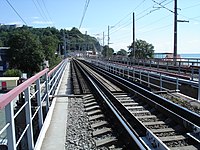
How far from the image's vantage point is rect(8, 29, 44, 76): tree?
89.9 m

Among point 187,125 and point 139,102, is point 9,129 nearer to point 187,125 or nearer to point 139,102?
point 187,125

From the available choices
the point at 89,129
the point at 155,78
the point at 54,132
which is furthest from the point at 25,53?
the point at 54,132

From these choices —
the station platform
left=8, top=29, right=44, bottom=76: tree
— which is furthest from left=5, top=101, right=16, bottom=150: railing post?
left=8, top=29, right=44, bottom=76: tree

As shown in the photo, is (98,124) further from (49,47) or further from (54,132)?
(49,47)

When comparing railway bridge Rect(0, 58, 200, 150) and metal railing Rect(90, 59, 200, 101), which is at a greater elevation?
metal railing Rect(90, 59, 200, 101)

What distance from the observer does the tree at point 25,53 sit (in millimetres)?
89938

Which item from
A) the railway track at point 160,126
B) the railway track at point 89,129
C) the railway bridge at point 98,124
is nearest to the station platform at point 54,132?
the railway bridge at point 98,124

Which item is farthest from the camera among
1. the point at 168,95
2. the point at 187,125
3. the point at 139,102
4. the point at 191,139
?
the point at 168,95

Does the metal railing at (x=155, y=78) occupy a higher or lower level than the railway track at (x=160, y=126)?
higher

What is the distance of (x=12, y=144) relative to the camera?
10.5 ft

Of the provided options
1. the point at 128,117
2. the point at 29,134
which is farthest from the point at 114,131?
the point at 29,134

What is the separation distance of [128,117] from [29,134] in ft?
11.5

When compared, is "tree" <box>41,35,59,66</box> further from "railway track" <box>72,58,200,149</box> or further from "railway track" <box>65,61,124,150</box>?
"railway track" <box>72,58,200,149</box>

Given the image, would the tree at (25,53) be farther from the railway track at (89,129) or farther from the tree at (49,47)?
the railway track at (89,129)
